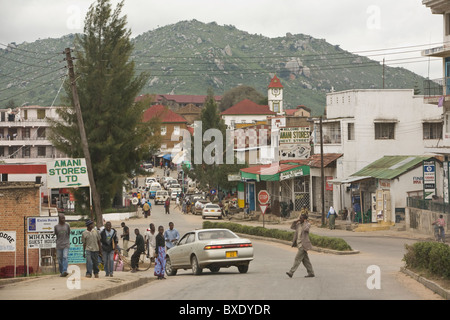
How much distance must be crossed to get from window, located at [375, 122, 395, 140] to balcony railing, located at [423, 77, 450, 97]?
8385mm

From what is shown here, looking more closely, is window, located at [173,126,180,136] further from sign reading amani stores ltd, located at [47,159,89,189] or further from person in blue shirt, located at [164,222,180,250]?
person in blue shirt, located at [164,222,180,250]

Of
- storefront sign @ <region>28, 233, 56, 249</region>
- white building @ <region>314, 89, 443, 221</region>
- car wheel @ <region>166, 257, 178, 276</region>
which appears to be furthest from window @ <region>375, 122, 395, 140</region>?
storefront sign @ <region>28, 233, 56, 249</region>

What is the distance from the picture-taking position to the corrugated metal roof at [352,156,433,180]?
1759 inches

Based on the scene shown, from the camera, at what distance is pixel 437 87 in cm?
4331

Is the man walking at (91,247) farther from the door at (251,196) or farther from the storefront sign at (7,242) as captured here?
the door at (251,196)

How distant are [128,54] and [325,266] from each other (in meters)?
17.3

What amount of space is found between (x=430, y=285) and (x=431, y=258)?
4.86 ft

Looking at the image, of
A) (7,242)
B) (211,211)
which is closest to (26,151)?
(211,211)

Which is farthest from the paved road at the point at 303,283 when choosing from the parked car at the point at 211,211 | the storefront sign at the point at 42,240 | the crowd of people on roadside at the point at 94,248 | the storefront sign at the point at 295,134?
the storefront sign at the point at 295,134

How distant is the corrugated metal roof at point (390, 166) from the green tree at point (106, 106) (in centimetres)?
1778

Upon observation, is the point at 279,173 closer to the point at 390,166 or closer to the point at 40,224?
the point at 390,166

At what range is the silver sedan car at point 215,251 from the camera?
70.2 ft

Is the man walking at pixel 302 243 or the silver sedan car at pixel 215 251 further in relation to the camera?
the silver sedan car at pixel 215 251

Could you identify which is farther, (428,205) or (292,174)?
(292,174)
